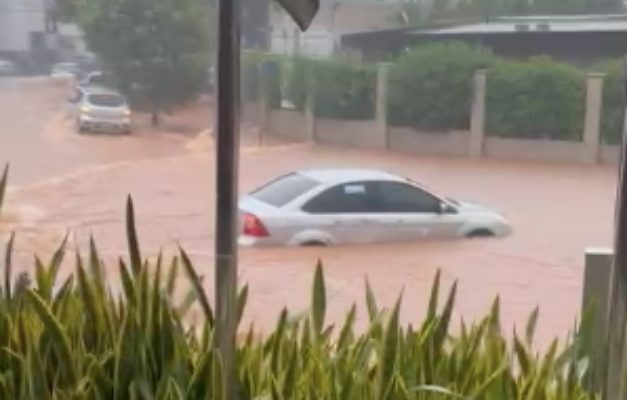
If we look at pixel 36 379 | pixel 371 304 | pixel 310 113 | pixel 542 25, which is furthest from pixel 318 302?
pixel 542 25

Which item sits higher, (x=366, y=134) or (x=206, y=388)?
(x=366, y=134)

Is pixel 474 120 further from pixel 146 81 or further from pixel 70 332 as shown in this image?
pixel 70 332

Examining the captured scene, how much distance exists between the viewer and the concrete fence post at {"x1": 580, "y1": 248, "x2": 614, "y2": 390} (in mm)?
1136

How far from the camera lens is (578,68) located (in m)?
1.21

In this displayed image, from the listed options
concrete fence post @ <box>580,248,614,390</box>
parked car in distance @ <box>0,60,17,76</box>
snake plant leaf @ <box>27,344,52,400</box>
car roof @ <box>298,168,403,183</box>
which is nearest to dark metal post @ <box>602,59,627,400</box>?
concrete fence post @ <box>580,248,614,390</box>

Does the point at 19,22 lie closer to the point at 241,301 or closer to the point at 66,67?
the point at 66,67

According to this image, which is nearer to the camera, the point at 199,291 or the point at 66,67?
the point at 199,291

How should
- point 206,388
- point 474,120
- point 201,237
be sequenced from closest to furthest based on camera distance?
point 206,388
point 474,120
point 201,237

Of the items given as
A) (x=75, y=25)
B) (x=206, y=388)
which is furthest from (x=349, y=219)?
(x=75, y=25)

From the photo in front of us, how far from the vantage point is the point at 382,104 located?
1.29 m

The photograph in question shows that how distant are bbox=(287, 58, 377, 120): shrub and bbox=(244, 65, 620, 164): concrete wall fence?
0.01 m

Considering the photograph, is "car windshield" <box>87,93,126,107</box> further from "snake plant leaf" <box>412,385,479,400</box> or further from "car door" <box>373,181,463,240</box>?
"snake plant leaf" <box>412,385,479,400</box>

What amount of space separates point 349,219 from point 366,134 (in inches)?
5.3

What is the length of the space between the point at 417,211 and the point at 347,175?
0.39ft
